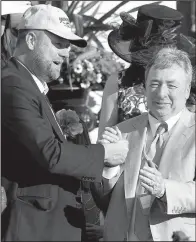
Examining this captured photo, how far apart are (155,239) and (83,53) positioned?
2662mm

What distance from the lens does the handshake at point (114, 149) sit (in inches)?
86.4

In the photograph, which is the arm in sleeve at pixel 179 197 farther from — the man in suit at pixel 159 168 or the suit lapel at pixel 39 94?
the suit lapel at pixel 39 94

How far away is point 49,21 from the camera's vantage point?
2242 mm

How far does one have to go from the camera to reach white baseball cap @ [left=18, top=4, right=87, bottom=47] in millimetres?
2238

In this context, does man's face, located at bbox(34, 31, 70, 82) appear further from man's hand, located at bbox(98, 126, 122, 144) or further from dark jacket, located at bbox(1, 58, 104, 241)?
man's hand, located at bbox(98, 126, 122, 144)

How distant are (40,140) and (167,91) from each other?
53 cm

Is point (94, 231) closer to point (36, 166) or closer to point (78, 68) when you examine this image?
point (36, 166)

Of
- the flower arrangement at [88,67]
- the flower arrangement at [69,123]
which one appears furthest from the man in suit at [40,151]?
the flower arrangement at [88,67]

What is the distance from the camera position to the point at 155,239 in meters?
2.15

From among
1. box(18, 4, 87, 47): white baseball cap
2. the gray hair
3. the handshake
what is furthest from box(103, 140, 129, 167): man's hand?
box(18, 4, 87, 47): white baseball cap

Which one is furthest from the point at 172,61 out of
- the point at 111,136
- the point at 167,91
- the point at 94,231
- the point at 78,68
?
the point at 78,68

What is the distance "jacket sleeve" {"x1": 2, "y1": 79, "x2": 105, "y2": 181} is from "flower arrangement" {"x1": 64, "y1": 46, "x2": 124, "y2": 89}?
2.40 m

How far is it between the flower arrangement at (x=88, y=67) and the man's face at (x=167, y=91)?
2.28 meters

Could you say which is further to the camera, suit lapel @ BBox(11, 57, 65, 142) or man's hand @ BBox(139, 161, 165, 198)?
suit lapel @ BBox(11, 57, 65, 142)
